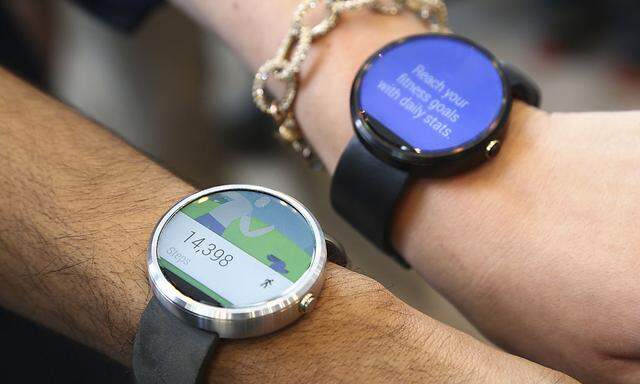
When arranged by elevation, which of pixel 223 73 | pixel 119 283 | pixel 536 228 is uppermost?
pixel 536 228

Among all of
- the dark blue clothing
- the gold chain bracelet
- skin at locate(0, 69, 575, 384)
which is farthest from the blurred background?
skin at locate(0, 69, 575, 384)

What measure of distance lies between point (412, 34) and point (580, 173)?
25 centimetres

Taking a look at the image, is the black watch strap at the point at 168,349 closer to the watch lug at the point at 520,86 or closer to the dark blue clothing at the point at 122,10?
the watch lug at the point at 520,86

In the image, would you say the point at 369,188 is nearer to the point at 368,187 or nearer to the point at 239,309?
the point at 368,187

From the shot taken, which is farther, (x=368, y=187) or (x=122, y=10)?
(x=122, y=10)

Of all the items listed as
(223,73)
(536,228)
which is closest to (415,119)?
(536,228)

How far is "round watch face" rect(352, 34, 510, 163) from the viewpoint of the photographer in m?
0.67

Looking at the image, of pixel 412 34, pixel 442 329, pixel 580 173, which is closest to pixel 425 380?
pixel 442 329

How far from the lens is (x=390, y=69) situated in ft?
2.37

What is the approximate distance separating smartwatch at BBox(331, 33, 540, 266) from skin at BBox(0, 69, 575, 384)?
0.45 feet

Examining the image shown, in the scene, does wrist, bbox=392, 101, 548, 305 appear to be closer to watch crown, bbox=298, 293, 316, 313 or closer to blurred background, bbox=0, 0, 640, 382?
watch crown, bbox=298, 293, 316, 313

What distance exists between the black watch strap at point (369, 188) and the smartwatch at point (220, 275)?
11cm

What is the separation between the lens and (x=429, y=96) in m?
0.70

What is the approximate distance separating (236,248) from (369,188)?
0.18 m
